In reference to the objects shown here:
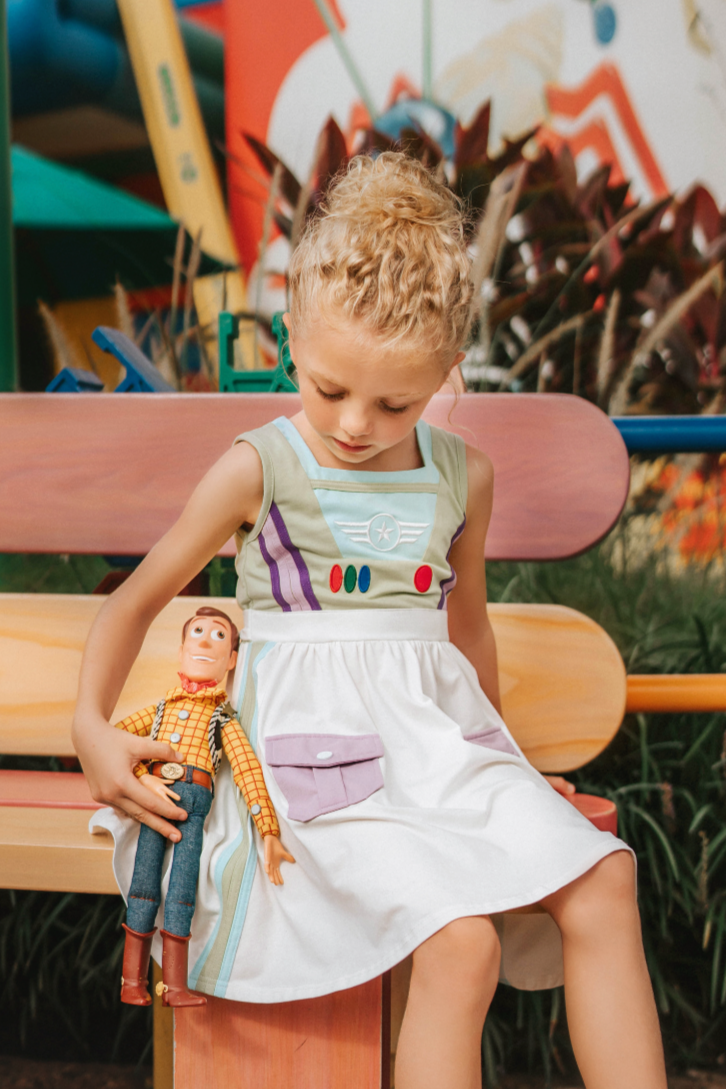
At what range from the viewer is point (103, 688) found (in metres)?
1.01

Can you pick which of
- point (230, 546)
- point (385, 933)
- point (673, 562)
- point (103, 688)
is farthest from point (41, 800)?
point (673, 562)

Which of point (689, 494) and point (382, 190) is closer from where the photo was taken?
point (382, 190)

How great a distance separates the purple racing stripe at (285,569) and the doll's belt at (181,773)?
21 centimetres

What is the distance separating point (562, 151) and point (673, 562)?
0.89 meters

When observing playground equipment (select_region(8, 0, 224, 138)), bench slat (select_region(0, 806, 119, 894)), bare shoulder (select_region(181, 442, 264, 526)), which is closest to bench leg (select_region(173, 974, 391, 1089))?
bench slat (select_region(0, 806, 119, 894))

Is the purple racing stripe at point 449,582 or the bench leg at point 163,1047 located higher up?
the purple racing stripe at point 449,582

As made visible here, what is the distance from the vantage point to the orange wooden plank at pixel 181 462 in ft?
4.36

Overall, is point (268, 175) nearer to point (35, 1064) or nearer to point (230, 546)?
point (230, 546)

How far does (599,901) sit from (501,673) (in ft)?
1.60

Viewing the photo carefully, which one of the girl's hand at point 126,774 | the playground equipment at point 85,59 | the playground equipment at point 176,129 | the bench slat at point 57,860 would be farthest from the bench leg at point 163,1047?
the playground equipment at point 85,59

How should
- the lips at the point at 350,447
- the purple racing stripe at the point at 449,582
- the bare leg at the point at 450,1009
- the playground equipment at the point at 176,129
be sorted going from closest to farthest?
the bare leg at the point at 450,1009 → the lips at the point at 350,447 → the purple racing stripe at the point at 449,582 → the playground equipment at the point at 176,129

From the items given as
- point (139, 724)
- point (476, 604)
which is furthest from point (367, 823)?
point (476, 604)

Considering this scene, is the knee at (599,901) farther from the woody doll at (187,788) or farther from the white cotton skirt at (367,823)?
the woody doll at (187,788)

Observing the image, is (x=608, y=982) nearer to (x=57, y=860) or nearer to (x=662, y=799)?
(x=57, y=860)
